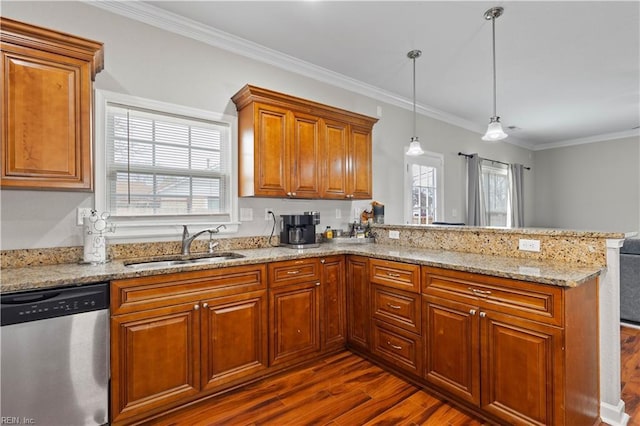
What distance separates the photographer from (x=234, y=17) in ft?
8.48

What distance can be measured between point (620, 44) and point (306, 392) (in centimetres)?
418

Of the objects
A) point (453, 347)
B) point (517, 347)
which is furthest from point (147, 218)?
point (517, 347)

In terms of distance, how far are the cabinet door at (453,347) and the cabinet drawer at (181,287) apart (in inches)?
47.3

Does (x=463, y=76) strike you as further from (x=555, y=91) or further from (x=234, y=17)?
(x=234, y=17)

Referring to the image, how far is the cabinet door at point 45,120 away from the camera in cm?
170

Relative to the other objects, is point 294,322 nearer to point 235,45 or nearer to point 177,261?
point 177,261

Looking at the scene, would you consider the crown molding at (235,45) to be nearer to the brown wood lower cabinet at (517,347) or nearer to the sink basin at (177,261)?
the sink basin at (177,261)

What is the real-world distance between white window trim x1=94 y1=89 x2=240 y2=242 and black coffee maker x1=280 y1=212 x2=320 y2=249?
0.45 metres

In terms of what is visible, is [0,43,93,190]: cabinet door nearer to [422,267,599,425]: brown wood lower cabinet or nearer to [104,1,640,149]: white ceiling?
[104,1,640,149]: white ceiling

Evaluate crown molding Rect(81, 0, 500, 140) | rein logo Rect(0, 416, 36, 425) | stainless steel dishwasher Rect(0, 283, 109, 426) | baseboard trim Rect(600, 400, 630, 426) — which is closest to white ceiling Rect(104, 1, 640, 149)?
crown molding Rect(81, 0, 500, 140)

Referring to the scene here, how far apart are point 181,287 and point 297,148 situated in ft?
5.11

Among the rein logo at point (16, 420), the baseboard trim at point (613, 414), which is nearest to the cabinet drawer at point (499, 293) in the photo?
the baseboard trim at point (613, 414)

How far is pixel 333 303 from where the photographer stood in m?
2.74

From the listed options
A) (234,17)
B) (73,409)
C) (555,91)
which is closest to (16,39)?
(234,17)
